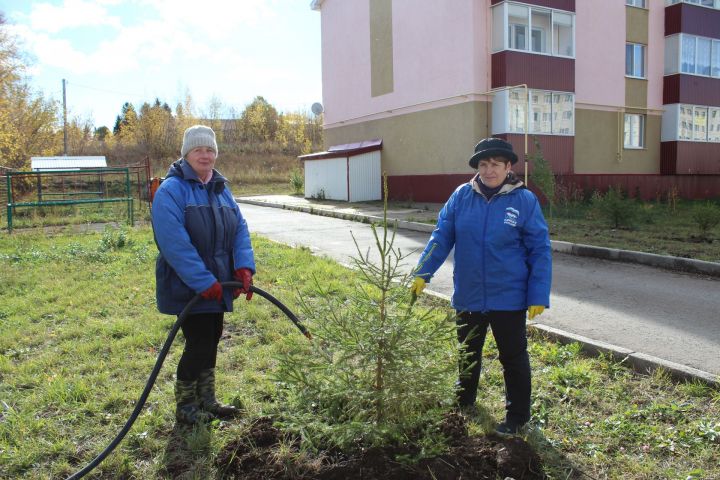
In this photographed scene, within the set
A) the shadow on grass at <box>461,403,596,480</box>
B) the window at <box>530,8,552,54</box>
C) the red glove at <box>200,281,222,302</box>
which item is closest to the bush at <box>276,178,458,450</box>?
the shadow on grass at <box>461,403,596,480</box>

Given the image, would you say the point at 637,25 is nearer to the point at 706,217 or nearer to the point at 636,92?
the point at 636,92

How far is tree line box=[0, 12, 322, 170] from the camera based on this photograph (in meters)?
27.2

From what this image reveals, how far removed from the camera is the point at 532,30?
65.5ft

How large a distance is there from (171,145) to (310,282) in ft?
139

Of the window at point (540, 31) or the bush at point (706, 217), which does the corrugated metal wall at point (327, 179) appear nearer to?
the window at point (540, 31)

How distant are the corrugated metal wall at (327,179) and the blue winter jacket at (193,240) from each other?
1958 centimetres

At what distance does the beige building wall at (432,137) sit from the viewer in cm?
1941

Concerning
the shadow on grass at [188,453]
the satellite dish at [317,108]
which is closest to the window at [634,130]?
the satellite dish at [317,108]

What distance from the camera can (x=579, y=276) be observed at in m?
8.02

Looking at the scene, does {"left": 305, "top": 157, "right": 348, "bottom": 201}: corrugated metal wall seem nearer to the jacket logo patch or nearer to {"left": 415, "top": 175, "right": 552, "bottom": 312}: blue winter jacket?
{"left": 415, "top": 175, "right": 552, "bottom": 312}: blue winter jacket

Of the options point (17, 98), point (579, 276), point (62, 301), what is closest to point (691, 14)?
point (579, 276)

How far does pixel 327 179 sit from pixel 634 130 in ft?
43.4

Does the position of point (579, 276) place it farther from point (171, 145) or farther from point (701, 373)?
point (171, 145)

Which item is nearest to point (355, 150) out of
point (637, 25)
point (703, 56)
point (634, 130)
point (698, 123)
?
point (634, 130)
